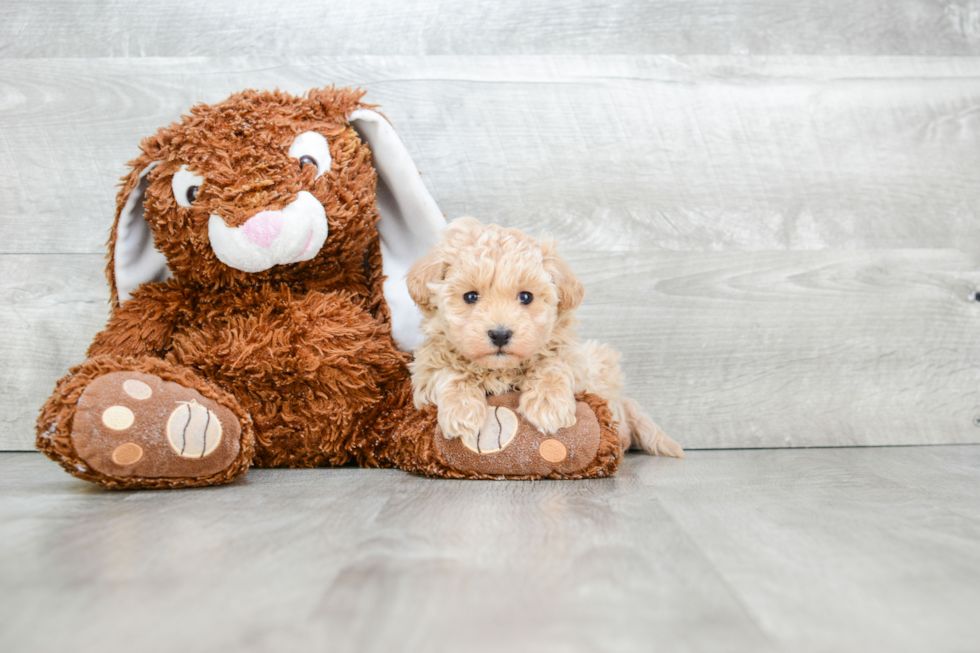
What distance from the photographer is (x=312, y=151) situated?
0.95 m

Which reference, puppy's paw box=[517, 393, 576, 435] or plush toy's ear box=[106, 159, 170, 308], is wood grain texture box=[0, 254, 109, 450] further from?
puppy's paw box=[517, 393, 576, 435]

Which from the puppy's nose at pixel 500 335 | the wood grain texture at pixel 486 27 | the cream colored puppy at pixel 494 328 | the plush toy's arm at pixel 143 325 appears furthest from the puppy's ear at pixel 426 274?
the wood grain texture at pixel 486 27

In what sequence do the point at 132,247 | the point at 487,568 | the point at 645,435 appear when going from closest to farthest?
the point at 487,568 < the point at 132,247 < the point at 645,435

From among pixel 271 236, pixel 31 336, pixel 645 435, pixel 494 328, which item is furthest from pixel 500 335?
pixel 31 336

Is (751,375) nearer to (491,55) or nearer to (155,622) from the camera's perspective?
(491,55)

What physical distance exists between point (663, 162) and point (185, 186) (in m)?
0.78

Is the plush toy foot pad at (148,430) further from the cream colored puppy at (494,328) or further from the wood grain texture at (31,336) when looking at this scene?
the wood grain texture at (31,336)

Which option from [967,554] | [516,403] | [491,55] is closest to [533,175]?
[491,55]

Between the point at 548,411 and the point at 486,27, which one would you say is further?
the point at 486,27

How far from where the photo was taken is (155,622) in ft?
1.47

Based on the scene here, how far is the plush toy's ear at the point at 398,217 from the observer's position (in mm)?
1023

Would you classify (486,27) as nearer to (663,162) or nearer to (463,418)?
(663,162)

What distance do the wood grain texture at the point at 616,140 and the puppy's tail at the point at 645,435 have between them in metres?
0.30

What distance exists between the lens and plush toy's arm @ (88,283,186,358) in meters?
0.96
